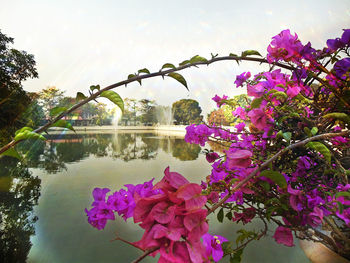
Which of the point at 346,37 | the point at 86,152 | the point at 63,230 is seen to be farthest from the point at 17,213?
the point at 86,152

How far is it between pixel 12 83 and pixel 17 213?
12.2 ft

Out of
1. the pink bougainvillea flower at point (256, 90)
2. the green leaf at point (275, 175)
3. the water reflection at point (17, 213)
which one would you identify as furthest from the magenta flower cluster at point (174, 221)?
the water reflection at point (17, 213)

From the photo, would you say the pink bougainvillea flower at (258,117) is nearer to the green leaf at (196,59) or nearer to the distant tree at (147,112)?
the green leaf at (196,59)

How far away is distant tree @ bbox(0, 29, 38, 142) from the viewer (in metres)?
4.93

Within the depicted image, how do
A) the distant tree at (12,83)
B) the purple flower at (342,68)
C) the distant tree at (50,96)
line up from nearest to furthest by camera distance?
the purple flower at (342,68) < the distant tree at (12,83) < the distant tree at (50,96)

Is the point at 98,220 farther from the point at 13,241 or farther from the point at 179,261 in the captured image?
the point at 13,241

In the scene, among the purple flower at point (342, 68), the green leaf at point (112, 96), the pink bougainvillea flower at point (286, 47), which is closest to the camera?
the green leaf at point (112, 96)

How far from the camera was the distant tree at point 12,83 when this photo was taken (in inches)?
194

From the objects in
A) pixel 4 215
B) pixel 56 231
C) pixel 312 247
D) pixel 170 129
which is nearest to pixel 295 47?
pixel 312 247

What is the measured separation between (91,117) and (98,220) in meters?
46.7

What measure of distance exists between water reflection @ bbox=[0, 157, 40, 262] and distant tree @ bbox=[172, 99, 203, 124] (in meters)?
32.0

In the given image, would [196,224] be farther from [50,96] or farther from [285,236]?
[50,96]

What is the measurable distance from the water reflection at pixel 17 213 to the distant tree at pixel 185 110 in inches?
1260

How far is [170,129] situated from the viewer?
3241 centimetres
